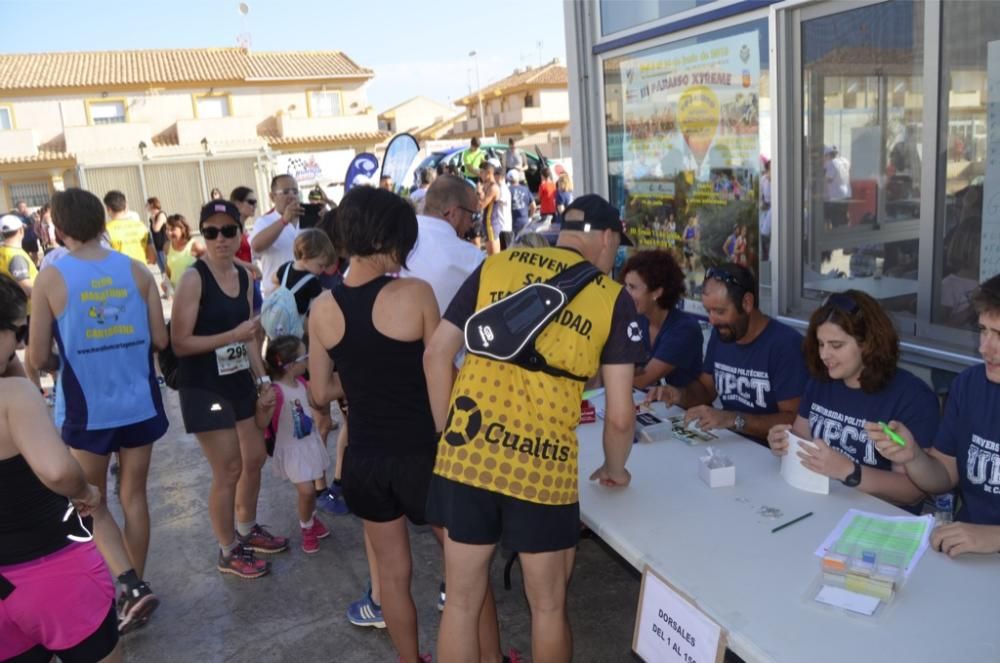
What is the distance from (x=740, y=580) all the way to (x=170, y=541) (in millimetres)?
3181

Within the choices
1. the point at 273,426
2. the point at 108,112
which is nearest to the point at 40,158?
the point at 108,112

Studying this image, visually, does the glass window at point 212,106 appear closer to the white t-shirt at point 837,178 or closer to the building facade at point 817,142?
the building facade at point 817,142

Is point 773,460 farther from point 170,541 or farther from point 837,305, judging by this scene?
point 170,541

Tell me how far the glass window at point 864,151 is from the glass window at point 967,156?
0.39 feet

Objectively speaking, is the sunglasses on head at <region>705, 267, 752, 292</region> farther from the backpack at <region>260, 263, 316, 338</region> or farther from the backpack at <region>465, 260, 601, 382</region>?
Result: the backpack at <region>260, 263, 316, 338</region>

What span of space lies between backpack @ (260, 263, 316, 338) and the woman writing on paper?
2.36 metres

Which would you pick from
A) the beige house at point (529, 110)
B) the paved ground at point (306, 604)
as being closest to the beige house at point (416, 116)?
the beige house at point (529, 110)

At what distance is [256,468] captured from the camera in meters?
3.55

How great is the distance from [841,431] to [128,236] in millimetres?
6598

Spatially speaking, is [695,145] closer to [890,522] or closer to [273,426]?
[273,426]

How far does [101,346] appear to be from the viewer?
2947mm

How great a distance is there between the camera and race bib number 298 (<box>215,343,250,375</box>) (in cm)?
324

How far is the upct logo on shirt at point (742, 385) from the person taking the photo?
9.71 feet

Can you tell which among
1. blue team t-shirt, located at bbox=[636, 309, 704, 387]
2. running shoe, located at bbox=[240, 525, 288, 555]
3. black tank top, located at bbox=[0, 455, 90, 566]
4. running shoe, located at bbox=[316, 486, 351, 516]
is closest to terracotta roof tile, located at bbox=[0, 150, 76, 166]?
running shoe, located at bbox=[316, 486, 351, 516]
